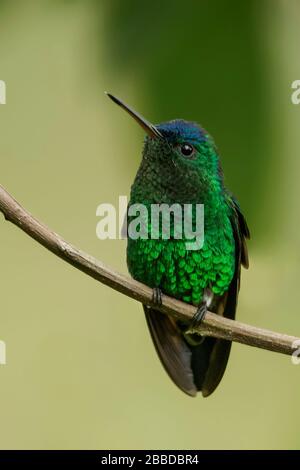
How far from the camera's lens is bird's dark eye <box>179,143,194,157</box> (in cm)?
273

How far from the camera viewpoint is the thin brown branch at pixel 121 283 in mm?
1998

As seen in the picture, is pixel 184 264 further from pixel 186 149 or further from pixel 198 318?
pixel 186 149

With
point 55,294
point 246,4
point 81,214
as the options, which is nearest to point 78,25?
point 81,214

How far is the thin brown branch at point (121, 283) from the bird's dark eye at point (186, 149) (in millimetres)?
589

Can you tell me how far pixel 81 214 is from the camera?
4.25 meters

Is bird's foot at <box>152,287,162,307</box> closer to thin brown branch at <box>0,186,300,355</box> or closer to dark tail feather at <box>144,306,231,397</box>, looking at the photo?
thin brown branch at <box>0,186,300,355</box>

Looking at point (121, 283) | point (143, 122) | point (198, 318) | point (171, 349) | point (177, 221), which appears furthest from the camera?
point (171, 349)

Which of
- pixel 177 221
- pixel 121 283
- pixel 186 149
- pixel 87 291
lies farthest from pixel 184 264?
pixel 87 291

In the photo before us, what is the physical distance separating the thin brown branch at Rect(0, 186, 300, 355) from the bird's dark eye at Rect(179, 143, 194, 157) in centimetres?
59

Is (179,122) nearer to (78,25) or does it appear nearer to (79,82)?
(78,25)

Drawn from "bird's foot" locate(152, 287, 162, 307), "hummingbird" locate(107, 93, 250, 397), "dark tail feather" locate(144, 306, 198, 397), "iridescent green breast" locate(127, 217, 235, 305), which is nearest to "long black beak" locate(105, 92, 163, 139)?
"hummingbird" locate(107, 93, 250, 397)

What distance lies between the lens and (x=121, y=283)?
218 centimetres

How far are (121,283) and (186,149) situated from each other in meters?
0.77
